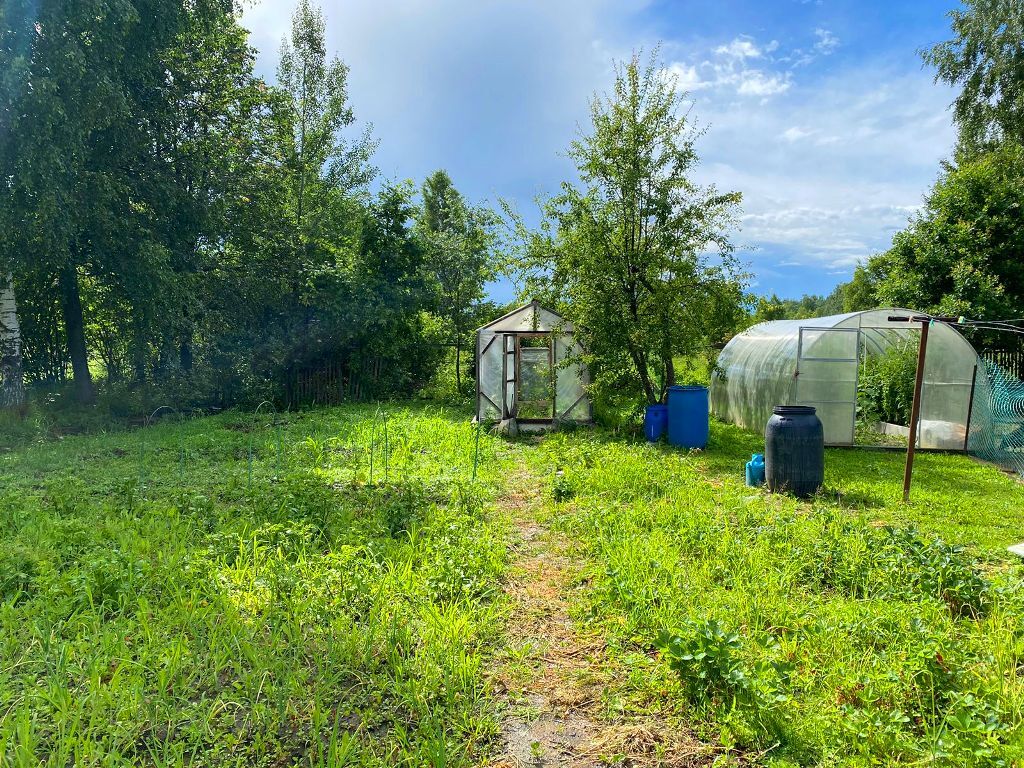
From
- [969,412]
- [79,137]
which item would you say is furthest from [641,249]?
[79,137]

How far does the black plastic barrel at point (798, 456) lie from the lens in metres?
6.12

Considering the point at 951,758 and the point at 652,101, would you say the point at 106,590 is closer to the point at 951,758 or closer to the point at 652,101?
the point at 951,758

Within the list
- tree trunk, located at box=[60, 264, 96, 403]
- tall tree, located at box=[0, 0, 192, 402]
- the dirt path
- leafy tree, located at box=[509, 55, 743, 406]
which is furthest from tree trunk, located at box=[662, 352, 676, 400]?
tree trunk, located at box=[60, 264, 96, 403]

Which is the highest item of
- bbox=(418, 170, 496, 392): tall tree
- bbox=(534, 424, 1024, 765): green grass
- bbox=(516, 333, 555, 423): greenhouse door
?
bbox=(418, 170, 496, 392): tall tree

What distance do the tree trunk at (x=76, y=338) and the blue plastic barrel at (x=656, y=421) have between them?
1123 centimetres

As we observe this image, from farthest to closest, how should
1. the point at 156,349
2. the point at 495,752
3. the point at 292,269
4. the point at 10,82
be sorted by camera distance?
the point at 292,269 < the point at 156,349 < the point at 10,82 < the point at 495,752

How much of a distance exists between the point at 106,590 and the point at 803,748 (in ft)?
12.6

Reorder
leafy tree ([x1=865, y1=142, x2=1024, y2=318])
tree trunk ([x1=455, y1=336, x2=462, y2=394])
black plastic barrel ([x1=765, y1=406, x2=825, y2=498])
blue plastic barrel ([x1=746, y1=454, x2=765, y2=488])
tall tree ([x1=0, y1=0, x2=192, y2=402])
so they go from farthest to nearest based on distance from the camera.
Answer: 1. tree trunk ([x1=455, y1=336, x2=462, y2=394])
2. leafy tree ([x1=865, y1=142, x2=1024, y2=318])
3. tall tree ([x1=0, y1=0, x2=192, y2=402])
4. blue plastic barrel ([x1=746, y1=454, x2=765, y2=488])
5. black plastic barrel ([x1=765, y1=406, x2=825, y2=498])

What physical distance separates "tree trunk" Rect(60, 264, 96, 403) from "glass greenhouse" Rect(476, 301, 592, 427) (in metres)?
8.16

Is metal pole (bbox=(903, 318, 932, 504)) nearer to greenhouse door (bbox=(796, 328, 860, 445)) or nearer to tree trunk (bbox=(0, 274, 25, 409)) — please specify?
greenhouse door (bbox=(796, 328, 860, 445))

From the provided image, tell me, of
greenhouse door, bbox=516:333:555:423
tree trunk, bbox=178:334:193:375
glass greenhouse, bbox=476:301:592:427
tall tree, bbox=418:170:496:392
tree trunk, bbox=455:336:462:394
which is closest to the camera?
glass greenhouse, bbox=476:301:592:427

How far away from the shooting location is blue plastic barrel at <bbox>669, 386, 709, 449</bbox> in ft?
28.6

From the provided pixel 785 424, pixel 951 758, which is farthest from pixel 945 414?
pixel 951 758

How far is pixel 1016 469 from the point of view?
24.9 feet
